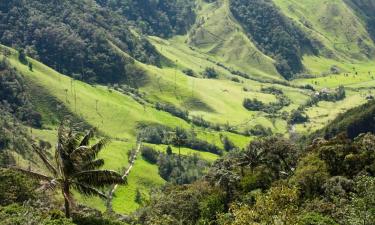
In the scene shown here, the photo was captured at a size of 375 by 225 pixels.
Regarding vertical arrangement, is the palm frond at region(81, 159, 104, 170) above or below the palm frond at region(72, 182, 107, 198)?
above

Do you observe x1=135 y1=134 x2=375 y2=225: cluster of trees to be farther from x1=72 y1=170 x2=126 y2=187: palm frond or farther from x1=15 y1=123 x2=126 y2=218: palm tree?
x1=15 y1=123 x2=126 y2=218: palm tree

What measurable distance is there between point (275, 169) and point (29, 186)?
49996mm

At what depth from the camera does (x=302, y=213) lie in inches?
2849

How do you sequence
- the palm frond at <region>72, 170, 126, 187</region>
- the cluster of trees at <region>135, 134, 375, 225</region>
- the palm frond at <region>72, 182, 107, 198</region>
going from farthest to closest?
the cluster of trees at <region>135, 134, 375, 225</region> → the palm frond at <region>72, 182, 107, 198</region> → the palm frond at <region>72, 170, 126, 187</region>

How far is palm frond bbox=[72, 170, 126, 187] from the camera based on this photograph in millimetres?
53344

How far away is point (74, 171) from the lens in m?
53.4

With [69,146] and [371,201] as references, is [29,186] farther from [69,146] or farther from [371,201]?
[371,201]

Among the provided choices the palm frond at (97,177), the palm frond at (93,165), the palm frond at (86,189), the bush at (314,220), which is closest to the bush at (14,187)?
the palm frond at (86,189)

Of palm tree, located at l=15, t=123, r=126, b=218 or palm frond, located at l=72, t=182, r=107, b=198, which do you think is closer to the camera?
palm tree, located at l=15, t=123, r=126, b=218

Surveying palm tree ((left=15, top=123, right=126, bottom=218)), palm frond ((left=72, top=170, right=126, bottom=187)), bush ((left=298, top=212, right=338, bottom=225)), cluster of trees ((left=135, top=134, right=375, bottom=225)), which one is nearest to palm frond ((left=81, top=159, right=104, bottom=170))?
palm tree ((left=15, top=123, right=126, bottom=218))

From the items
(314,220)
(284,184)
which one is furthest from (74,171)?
(284,184)

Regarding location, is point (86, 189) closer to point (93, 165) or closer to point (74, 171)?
point (74, 171)

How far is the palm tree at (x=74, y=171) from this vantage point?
5278 cm

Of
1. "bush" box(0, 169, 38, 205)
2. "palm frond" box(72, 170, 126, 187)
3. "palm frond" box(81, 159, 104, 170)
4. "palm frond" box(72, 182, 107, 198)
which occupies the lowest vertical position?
"bush" box(0, 169, 38, 205)
